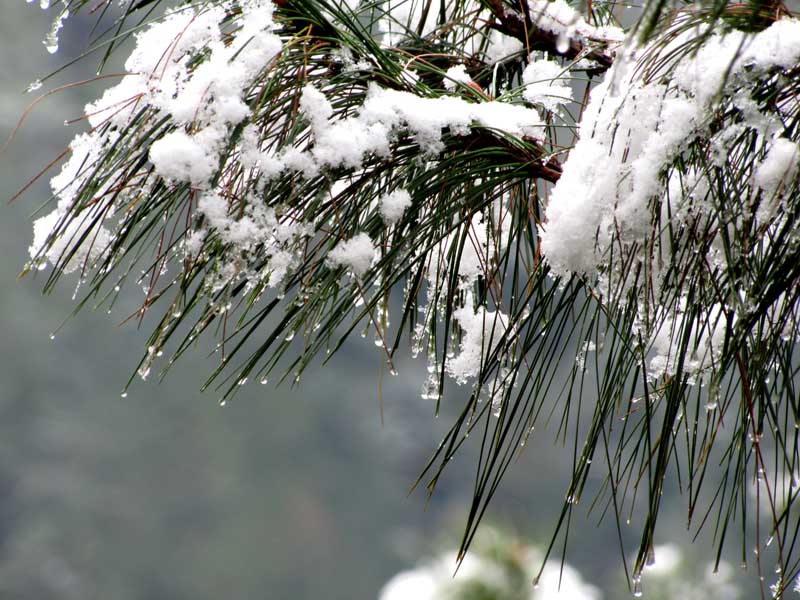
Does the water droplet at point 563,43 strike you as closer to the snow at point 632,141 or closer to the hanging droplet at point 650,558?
the snow at point 632,141

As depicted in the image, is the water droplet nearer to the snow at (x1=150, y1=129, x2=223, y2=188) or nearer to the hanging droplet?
the snow at (x1=150, y1=129, x2=223, y2=188)

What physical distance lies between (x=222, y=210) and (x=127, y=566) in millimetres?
13253

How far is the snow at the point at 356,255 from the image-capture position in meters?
0.49

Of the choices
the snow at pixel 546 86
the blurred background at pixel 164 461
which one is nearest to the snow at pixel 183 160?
the snow at pixel 546 86

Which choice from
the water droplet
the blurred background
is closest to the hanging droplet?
the water droplet

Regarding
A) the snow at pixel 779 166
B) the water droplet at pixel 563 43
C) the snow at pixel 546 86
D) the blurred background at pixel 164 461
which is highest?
the blurred background at pixel 164 461

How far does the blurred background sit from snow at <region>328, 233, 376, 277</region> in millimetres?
10750

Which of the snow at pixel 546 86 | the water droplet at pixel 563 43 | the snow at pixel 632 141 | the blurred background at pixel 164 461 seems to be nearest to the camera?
the water droplet at pixel 563 43

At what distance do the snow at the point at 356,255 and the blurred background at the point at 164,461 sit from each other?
10.8 meters

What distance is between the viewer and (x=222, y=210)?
0.43 meters

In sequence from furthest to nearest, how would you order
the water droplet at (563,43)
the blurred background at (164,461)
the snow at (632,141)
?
the blurred background at (164,461) → the snow at (632,141) → the water droplet at (563,43)

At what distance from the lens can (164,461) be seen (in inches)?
482

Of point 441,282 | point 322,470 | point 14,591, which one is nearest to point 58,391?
point 14,591

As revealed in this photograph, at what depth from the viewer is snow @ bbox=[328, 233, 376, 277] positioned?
1.62 feet
